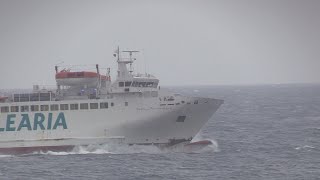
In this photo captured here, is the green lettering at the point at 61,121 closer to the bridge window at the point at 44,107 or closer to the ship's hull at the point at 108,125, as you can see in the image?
the ship's hull at the point at 108,125

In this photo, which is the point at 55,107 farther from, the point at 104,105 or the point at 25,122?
the point at 104,105

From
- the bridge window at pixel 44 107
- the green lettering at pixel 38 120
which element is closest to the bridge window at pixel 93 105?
the bridge window at pixel 44 107

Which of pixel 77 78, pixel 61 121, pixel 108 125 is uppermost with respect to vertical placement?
pixel 77 78

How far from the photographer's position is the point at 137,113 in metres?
53.5

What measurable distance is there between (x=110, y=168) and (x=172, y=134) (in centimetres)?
977

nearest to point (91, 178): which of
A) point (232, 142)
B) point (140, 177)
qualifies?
point (140, 177)

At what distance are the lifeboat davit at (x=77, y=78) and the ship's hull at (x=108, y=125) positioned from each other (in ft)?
9.96

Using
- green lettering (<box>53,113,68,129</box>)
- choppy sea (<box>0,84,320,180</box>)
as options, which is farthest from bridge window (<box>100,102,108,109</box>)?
green lettering (<box>53,113,68,129</box>)

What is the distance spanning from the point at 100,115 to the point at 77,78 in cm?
460

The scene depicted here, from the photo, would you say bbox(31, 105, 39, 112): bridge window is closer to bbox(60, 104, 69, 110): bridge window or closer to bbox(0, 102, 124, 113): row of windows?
bbox(0, 102, 124, 113): row of windows

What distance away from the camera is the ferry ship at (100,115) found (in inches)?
2105

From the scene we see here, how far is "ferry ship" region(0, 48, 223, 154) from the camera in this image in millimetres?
53469

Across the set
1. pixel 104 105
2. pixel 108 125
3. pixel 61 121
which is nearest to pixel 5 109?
pixel 61 121

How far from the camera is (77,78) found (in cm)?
5550
